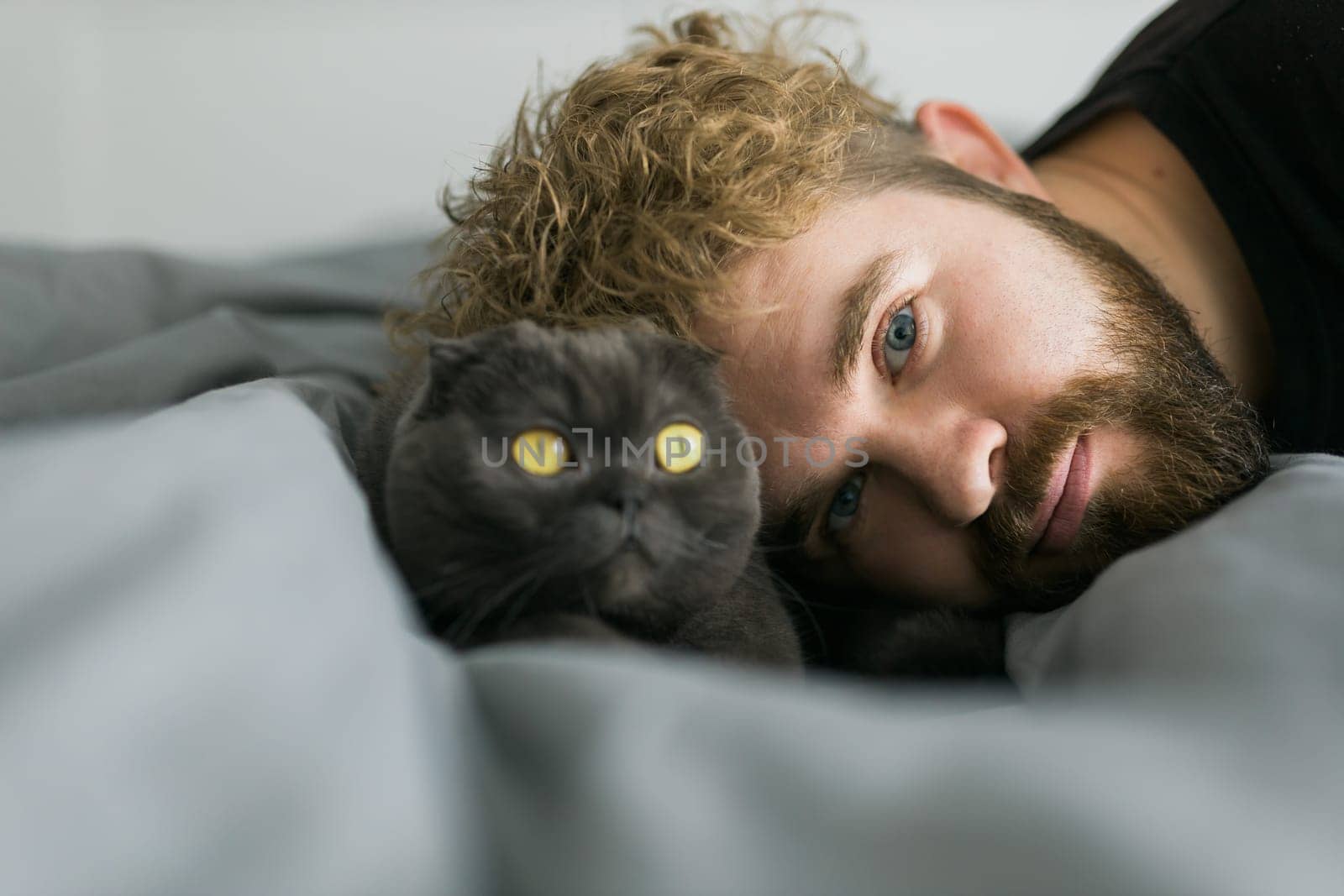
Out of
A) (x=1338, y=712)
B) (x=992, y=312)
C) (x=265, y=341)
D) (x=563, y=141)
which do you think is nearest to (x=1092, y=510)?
(x=992, y=312)

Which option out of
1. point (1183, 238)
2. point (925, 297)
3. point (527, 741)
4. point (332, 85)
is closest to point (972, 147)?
point (1183, 238)

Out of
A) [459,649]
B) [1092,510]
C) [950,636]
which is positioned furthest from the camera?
[1092,510]

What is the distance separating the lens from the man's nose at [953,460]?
2.81 feet

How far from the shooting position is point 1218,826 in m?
0.39

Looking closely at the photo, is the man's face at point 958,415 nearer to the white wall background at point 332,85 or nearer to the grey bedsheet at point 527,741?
the grey bedsheet at point 527,741

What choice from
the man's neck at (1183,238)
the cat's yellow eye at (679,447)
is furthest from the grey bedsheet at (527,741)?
the man's neck at (1183,238)

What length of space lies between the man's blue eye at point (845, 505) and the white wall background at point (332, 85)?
1545mm

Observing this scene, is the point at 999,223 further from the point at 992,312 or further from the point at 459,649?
the point at 459,649

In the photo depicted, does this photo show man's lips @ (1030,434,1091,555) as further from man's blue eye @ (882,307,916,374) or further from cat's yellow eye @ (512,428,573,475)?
cat's yellow eye @ (512,428,573,475)

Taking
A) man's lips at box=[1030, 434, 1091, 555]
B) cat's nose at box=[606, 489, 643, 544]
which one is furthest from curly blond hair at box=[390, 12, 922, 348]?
man's lips at box=[1030, 434, 1091, 555]

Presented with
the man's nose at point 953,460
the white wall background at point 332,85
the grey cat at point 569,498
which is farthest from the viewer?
the white wall background at point 332,85

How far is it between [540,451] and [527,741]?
0.24 metres

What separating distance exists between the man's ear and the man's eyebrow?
44 cm

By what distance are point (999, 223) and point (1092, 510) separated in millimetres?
Answer: 316
